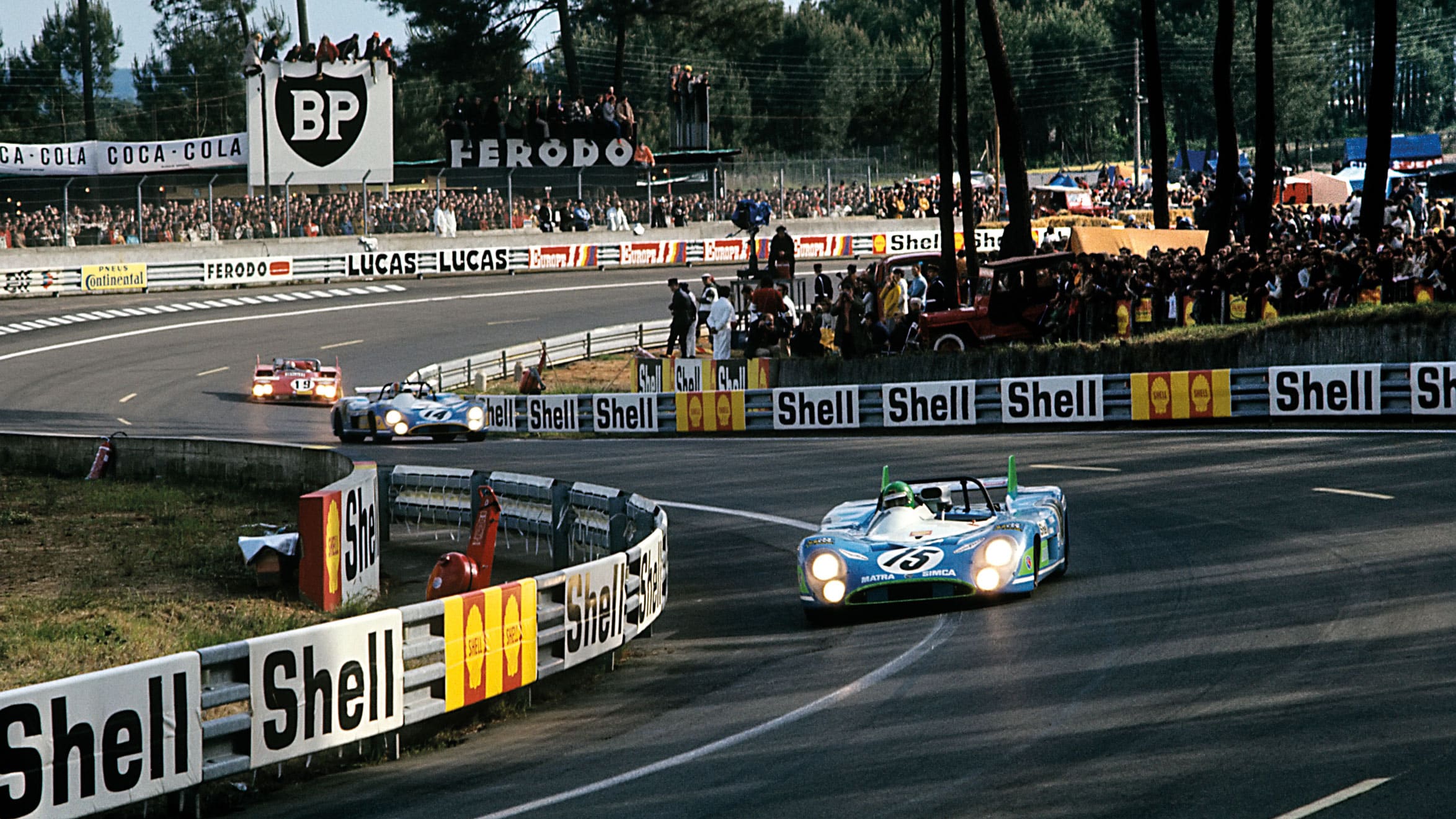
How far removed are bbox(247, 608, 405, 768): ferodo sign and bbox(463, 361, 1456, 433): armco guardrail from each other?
56.9 feet

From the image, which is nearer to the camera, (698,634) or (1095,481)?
(698,634)

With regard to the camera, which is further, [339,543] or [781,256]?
[781,256]

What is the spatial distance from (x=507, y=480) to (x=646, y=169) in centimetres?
4155

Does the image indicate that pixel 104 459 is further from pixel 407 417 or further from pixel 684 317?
pixel 684 317

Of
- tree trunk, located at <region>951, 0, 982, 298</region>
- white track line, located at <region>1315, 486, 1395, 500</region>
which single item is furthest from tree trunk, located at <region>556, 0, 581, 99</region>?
white track line, located at <region>1315, 486, 1395, 500</region>

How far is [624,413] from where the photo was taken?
31312 mm

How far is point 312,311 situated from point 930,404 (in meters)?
30.5

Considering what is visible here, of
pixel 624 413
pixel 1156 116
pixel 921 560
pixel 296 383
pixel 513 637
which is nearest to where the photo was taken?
pixel 513 637

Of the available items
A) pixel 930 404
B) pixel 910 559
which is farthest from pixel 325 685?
pixel 930 404

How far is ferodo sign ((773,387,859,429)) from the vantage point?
1114 inches

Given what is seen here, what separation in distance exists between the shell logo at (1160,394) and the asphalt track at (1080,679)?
11.3ft

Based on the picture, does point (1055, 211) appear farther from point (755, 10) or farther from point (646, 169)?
point (755, 10)

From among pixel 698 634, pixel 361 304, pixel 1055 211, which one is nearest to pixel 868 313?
pixel 698 634

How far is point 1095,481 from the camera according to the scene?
19234 millimetres
